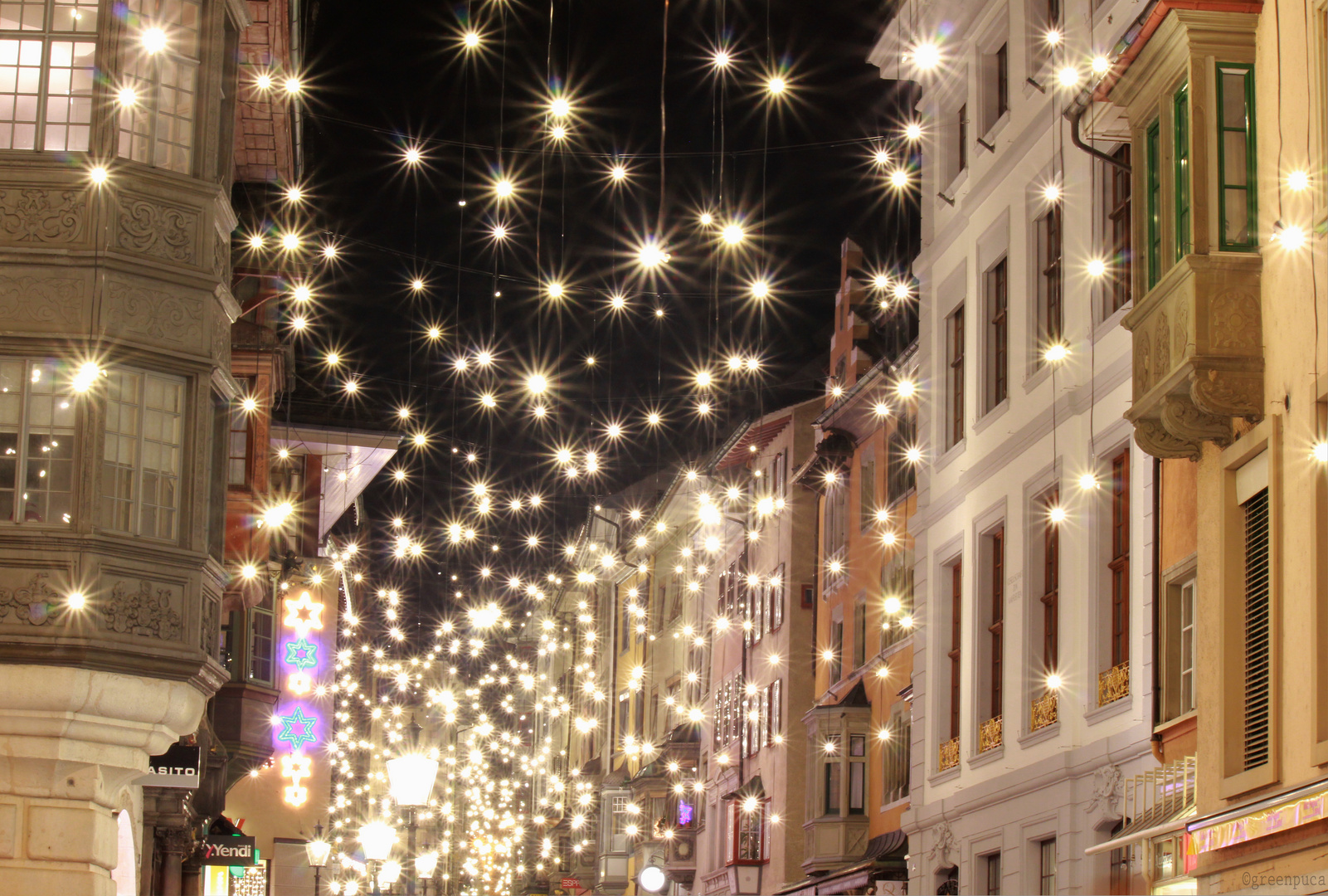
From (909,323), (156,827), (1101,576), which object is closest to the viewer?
(1101,576)

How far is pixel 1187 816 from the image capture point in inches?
587

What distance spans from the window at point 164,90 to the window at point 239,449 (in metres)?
9.90

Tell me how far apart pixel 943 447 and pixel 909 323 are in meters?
10.7

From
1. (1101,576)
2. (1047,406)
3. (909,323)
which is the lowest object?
(1101,576)

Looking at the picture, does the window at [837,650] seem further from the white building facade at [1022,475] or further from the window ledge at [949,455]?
the window ledge at [949,455]

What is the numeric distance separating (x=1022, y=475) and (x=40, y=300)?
11738mm

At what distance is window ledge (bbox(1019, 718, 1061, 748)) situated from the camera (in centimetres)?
2022

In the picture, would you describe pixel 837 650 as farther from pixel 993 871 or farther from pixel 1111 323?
pixel 1111 323

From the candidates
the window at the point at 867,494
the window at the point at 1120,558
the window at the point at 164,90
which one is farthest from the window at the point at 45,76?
the window at the point at 867,494

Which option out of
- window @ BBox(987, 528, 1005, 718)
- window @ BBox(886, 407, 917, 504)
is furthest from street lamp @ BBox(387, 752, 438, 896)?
window @ BBox(886, 407, 917, 504)

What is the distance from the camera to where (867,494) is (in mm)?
37344

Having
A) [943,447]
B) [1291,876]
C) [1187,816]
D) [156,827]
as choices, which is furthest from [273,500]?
[1291,876]

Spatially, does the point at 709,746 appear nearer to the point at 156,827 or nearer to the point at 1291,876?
the point at 156,827

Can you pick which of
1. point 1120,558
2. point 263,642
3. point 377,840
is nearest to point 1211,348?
point 1120,558
